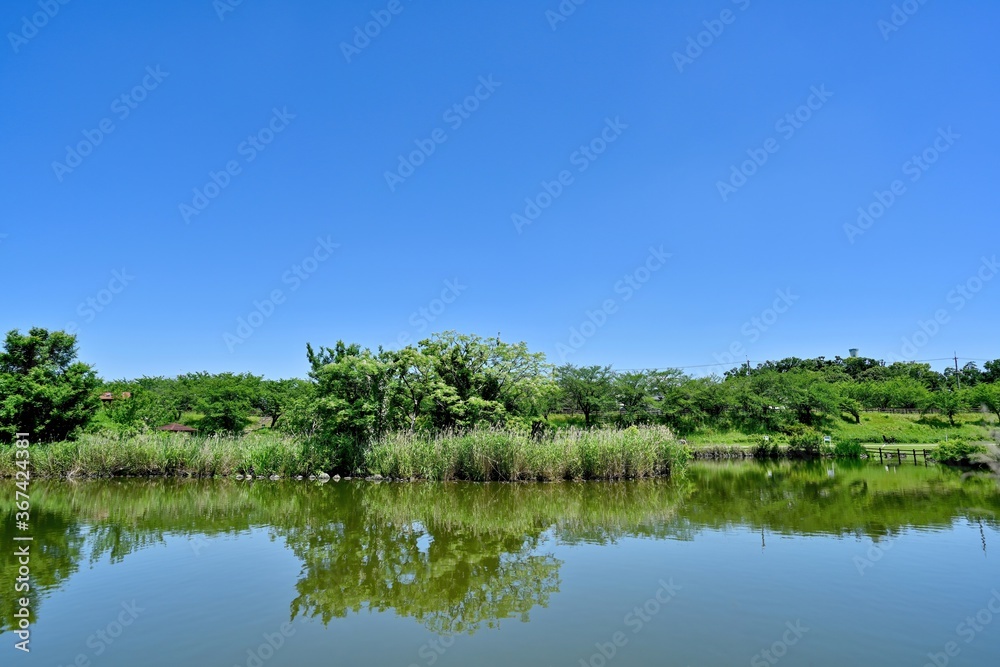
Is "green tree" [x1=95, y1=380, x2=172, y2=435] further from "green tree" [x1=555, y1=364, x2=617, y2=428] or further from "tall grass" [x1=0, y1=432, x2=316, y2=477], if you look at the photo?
"green tree" [x1=555, y1=364, x2=617, y2=428]

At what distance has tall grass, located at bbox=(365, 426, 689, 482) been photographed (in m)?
17.8

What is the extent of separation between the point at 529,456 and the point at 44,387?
1974 centimetres

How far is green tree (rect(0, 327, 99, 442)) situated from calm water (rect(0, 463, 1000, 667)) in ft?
36.3

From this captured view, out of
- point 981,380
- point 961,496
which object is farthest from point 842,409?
point 961,496

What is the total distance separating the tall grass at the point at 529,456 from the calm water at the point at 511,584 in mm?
4264

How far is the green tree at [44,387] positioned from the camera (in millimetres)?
21188

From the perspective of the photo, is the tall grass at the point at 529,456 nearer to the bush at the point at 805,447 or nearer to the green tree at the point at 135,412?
the green tree at the point at 135,412

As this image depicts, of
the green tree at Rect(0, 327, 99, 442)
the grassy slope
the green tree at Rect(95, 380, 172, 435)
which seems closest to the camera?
the green tree at Rect(0, 327, 99, 442)

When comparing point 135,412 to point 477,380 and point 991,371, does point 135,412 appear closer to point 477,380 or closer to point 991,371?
point 477,380

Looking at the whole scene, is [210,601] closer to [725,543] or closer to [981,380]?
[725,543]

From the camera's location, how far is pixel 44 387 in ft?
70.7

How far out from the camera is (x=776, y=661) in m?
4.88

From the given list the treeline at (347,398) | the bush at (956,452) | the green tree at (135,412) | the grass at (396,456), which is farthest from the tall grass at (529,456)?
the bush at (956,452)

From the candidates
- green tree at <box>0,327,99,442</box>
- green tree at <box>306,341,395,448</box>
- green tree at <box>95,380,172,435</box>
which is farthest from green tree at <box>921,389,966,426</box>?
green tree at <box>0,327,99,442</box>
